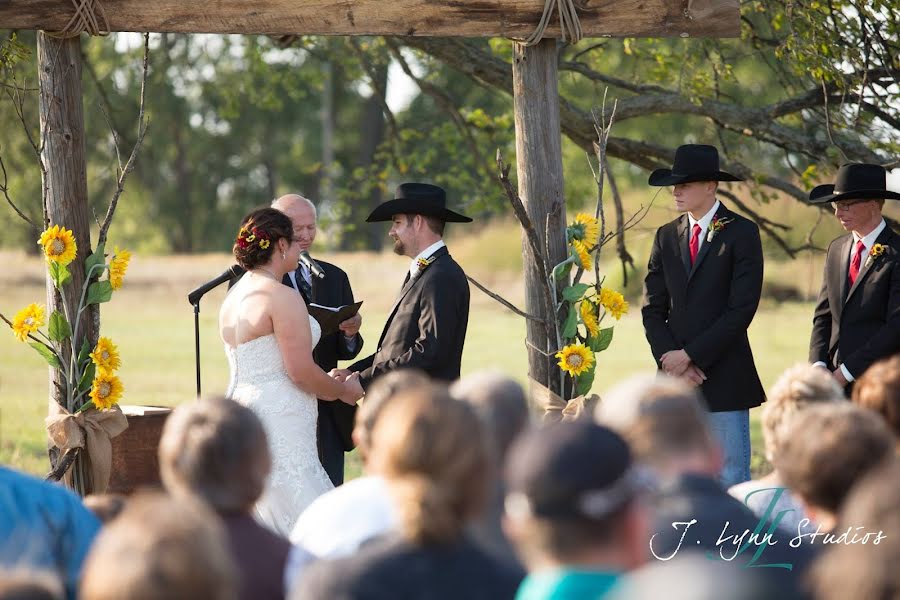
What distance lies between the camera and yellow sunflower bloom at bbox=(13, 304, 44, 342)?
16.7 ft

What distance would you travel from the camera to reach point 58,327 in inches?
205

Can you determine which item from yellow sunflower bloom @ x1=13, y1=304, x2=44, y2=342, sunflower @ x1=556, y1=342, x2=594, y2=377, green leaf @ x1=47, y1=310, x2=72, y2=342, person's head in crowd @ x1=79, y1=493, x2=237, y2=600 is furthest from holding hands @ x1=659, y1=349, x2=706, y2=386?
person's head in crowd @ x1=79, y1=493, x2=237, y2=600

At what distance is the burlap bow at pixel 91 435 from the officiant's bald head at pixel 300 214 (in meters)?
1.39

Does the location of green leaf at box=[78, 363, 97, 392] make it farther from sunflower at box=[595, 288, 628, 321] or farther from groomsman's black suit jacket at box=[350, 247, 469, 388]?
sunflower at box=[595, 288, 628, 321]

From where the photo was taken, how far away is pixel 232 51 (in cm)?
3125

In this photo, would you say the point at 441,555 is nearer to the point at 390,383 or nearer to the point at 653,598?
the point at 653,598

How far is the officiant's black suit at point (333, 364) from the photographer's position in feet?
19.6

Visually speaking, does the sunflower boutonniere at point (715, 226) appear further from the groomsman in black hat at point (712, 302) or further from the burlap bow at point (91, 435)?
the burlap bow at point (91, 435)

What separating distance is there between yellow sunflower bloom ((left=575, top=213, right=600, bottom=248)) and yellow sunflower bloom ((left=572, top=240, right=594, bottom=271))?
48 millimetres

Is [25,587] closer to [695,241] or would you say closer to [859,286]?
[695,241]

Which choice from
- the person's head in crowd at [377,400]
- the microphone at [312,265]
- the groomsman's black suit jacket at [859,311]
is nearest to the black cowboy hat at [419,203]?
the microphone at [312,265]

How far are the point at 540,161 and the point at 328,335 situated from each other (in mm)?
1483

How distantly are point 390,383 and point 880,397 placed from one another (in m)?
1.37

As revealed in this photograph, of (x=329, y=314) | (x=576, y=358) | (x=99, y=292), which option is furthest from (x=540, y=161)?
(x=99, y=292)
